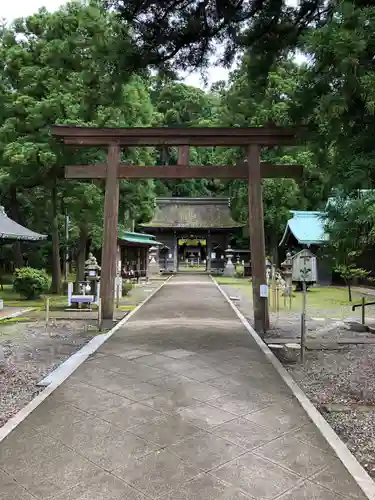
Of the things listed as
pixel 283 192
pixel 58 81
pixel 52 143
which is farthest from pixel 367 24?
pixel 283 192

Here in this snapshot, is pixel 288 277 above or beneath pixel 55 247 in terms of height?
beneath

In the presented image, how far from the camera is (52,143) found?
1538 cm

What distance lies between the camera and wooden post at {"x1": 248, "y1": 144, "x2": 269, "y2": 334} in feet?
32.6

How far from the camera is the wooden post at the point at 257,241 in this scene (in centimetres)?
993

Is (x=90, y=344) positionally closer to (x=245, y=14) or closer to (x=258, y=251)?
(x=258, y=251)

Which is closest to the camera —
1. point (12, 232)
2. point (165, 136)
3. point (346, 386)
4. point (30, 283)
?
point (346, 386)

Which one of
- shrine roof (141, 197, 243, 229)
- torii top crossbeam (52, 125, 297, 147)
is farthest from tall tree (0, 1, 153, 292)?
shrine roof (141, 197, 243, 229)

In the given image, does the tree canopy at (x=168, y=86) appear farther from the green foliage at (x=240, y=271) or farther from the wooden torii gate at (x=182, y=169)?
the green foliage at (x=240, y=271)

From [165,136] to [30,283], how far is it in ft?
32.4

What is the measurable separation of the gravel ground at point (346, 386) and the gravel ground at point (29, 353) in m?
3.48

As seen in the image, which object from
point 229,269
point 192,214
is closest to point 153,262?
point 192,214

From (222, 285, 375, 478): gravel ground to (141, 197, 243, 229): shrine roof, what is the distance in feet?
92.9

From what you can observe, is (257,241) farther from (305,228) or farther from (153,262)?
(153,262)

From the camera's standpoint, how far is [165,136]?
10.1 m
